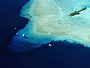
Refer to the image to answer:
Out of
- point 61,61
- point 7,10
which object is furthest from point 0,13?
point 61,61

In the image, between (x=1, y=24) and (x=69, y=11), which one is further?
(x=69, y=11)

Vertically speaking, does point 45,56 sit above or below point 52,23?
below

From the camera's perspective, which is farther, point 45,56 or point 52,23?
point 52,23

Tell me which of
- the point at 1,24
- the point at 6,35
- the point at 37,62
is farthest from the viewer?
the point at 1,24

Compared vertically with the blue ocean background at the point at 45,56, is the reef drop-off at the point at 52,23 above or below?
above

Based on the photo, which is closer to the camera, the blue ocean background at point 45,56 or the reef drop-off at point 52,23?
the blue ocean background at point 45,56

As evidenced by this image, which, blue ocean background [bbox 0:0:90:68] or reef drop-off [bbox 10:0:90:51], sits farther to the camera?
reef drop-off [bbox 10:0:90:51]

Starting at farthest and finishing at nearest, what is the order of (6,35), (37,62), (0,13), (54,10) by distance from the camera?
(54,10)
(0,13)
(6,35)
(37,62)

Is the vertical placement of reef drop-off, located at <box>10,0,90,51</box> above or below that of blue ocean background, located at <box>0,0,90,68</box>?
above

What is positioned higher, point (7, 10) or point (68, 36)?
point (7, 10)

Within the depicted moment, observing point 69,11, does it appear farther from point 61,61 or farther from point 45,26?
point 61,61
